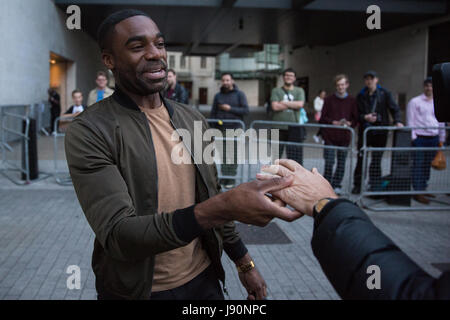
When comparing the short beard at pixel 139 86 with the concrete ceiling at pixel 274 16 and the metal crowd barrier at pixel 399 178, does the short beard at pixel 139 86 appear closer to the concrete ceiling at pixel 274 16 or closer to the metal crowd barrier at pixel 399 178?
the metal crowd barrier at pixel 399 178

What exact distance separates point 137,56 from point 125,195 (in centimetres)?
59

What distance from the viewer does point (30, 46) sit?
587 inches

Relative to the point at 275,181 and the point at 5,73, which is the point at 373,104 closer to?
the point at 275,181

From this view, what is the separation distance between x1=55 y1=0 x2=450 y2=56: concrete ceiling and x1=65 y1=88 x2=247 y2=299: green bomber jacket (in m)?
16.3

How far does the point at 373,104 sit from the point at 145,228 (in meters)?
6.92

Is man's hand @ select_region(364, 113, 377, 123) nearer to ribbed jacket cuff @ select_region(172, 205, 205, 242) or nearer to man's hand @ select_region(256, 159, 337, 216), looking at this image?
man's hand @ select_region(256, 159, 337, 216)

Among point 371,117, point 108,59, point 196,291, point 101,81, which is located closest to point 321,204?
point 196,291

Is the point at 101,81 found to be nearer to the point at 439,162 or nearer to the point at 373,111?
the point at 373,111

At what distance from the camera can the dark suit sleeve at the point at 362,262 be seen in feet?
3.50

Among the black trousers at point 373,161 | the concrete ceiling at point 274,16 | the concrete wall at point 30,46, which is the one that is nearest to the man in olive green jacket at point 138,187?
the black trousers at point 373,161

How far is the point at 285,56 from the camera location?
37750 millimetres

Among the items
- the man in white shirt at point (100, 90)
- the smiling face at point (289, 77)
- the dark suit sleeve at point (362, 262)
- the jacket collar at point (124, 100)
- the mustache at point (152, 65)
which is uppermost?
the smiling face at point (289, 77)

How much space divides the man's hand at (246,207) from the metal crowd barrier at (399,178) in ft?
18.4

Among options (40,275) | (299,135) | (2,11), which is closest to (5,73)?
(2,11)
